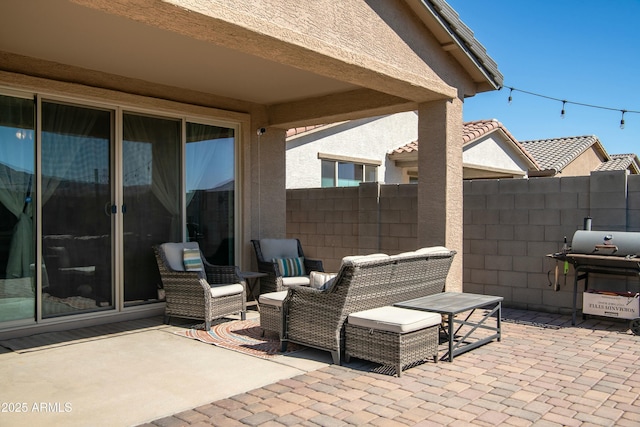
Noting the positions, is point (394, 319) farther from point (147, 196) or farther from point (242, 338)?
point (147, 196)

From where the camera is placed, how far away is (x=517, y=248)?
23.6 feet

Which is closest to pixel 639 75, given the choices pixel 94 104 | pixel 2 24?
pixel 94 104

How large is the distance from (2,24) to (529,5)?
451 inches

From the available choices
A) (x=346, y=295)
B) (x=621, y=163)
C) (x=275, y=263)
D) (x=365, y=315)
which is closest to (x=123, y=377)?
(x=346, y=295)

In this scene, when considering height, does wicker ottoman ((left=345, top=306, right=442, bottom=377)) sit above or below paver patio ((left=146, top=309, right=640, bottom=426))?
above

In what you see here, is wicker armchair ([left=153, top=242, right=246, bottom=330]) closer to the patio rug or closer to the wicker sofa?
the patio rug

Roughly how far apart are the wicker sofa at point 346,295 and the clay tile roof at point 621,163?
16.8m

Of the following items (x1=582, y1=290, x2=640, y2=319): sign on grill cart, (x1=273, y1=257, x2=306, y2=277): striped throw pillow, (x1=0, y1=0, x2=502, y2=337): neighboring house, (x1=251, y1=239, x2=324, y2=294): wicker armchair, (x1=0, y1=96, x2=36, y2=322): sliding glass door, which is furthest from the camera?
(x1=273, y1=257, x2=306, y2=277): striped throw pillow

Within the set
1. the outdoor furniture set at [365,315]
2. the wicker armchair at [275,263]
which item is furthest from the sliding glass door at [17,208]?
the wicker armchair at [275,263]

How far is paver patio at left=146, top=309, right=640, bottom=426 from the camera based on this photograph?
3.54 metres

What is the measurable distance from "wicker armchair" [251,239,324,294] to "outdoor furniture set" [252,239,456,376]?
164 centimetres

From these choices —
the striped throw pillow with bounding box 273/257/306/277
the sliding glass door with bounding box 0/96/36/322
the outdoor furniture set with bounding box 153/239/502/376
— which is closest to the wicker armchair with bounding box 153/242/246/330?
the outdoor furniture set with bounding box 153/239/502/376

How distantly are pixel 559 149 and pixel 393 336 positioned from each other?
17.0 metres

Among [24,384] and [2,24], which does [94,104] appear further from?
[24,384]
